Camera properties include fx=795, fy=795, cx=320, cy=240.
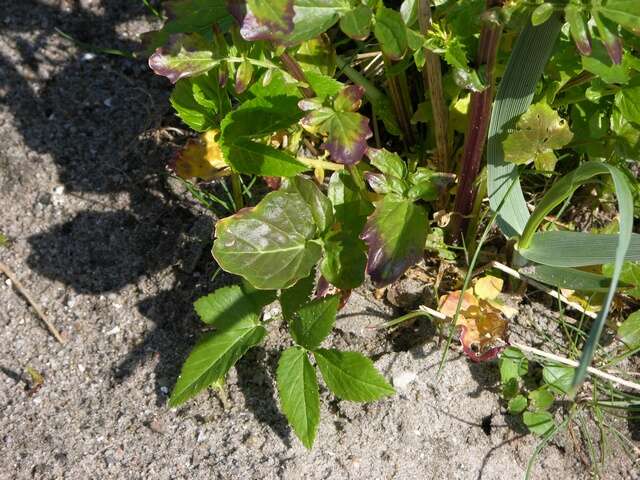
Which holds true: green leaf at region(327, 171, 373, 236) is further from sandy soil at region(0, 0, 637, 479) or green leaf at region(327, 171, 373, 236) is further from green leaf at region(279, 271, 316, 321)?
sandy soil at region(0, 0, 637, 479)

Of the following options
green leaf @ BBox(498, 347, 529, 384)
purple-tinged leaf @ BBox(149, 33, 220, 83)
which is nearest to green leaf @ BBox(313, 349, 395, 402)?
green leaf @ BBox(498, 347, 529, 384)

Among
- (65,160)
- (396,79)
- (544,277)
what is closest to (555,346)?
(544,277)

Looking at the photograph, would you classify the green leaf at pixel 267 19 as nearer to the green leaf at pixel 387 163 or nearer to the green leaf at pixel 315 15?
the green leaf at pixel 315 15

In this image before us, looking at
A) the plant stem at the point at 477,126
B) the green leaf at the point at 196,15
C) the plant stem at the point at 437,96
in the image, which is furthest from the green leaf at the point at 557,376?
the green leaf at the point at 196,15

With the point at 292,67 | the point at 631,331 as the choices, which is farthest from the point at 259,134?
the point at 631,331

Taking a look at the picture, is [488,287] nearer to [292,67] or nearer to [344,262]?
[344,262]
